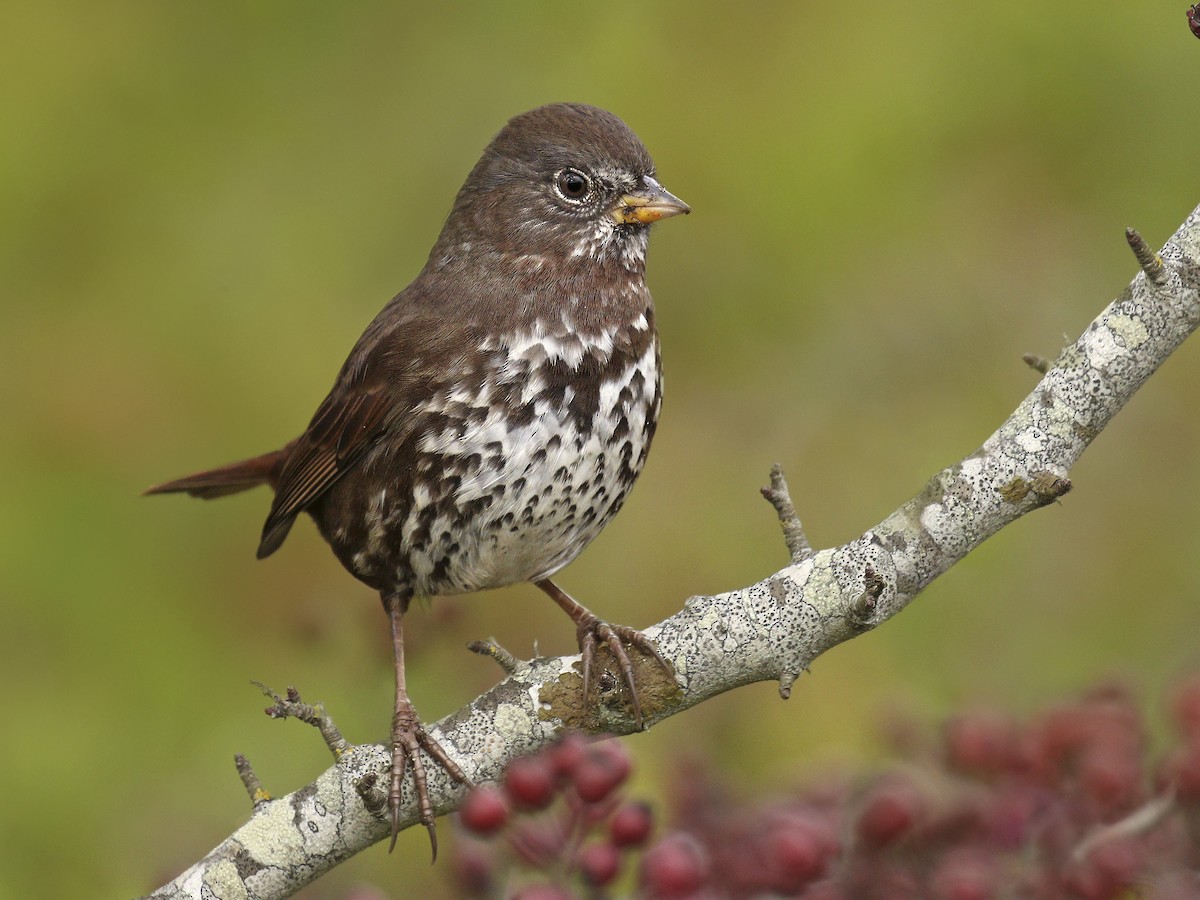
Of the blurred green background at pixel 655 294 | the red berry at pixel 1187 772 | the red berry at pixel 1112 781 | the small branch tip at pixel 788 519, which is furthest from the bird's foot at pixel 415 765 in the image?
the blurred green background at pixel 655 294

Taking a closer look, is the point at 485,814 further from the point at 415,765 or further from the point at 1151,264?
the point at 1151,264

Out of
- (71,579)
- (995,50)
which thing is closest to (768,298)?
(995,50)

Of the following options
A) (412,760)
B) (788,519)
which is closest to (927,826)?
(788,519)

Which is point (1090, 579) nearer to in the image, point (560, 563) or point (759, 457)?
point (759, 457)

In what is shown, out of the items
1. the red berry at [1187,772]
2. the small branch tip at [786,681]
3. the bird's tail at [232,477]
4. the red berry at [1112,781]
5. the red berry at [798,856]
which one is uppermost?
the red berry at [1187,772]

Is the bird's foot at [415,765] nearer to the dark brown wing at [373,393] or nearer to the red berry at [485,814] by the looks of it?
the red berry at [485,814]

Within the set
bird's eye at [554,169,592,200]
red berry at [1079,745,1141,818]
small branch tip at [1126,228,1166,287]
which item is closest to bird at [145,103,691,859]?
bird's eye at [554,169,592,200]
